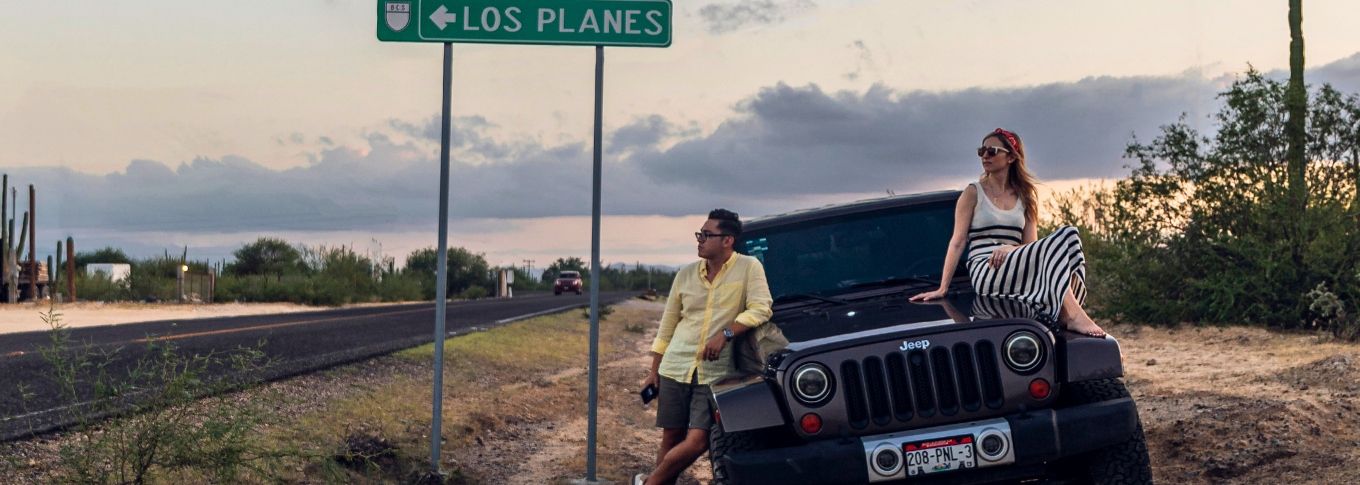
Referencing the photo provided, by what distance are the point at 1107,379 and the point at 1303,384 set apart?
6.98 m

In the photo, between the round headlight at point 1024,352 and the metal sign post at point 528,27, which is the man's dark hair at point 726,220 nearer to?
the round headlight at point 1024,352

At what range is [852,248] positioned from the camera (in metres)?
6.12

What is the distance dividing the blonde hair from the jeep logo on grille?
1413 mm

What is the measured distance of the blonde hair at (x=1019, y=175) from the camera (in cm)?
564

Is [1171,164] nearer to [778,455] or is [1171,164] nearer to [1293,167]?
[1293,167]

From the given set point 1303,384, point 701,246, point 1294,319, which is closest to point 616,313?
point 1294,319

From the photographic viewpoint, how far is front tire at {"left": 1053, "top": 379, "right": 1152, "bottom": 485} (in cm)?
469

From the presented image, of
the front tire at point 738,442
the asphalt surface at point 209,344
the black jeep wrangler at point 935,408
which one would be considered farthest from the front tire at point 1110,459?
the asphalt surface at point 209,344

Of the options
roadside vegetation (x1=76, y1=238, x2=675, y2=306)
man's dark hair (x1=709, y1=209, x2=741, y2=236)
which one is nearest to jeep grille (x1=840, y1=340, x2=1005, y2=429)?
man's dark hair (x1=709, y1=209, x2=741, y2=236)

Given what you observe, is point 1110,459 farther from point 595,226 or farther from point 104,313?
point 104,313

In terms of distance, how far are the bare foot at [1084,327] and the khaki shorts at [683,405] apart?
1707 mm

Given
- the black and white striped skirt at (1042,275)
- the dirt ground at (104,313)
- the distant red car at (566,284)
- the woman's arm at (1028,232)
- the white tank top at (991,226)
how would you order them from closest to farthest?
1. the black and white striped skirt at (1042,275)
2. the white tank top at (991,226)
3. the woman's arm at (1028,232)
4. the dirt ground at (104,313)
5. the distant red car at (566,284)

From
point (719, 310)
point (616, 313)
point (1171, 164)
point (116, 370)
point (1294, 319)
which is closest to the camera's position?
point (719, 310)

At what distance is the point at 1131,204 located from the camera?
18.4 m
